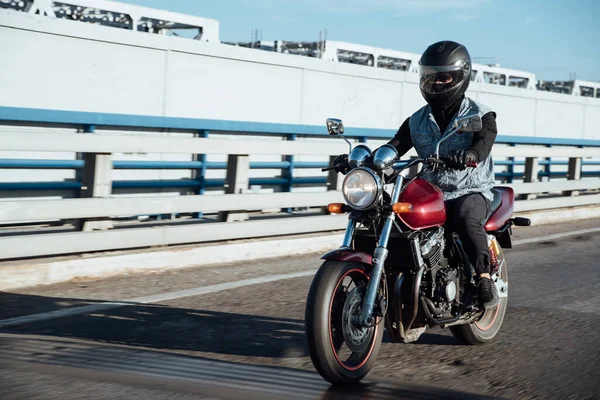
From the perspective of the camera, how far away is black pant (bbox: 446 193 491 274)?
17.1 ft

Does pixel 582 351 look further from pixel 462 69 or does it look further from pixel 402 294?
pixel 462 69

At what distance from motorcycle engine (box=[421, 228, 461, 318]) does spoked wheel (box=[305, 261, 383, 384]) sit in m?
0.39

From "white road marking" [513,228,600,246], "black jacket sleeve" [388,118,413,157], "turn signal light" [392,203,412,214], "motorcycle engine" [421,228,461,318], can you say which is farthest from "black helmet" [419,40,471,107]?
"white road marking" [513,228,600,246]

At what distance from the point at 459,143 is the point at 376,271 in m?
1.20

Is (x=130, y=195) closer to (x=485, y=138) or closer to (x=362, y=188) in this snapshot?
(x=485, y=138)

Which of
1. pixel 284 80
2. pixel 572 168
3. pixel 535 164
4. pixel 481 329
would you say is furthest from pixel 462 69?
pixel 284 80

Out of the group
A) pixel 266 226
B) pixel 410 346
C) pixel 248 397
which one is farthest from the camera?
pixel 266 226

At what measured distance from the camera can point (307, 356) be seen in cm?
521

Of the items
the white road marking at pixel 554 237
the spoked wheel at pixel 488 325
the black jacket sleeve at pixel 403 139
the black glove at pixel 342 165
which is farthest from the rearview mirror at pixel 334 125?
the white road marking at pixel 554 237

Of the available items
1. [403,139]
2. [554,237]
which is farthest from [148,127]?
[403,139]

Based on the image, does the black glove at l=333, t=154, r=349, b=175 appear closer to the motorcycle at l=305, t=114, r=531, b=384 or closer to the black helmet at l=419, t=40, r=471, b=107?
the motorcycle at l=305, t=114, r=531, b=384

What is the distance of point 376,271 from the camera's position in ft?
15.2

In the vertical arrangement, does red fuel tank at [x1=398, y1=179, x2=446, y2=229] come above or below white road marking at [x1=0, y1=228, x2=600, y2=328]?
above

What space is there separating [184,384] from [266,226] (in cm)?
508
